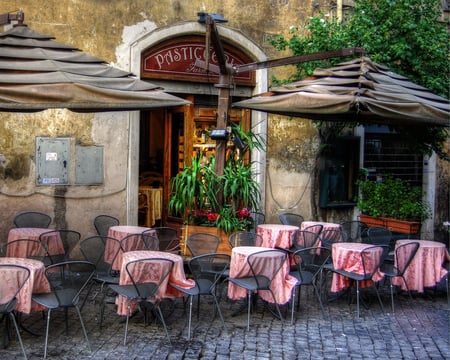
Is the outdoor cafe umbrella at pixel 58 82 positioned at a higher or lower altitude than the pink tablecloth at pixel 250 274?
higher

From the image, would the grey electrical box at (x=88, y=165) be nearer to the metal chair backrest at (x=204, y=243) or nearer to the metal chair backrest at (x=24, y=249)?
the metal chair backrest at (x=24, y=249)

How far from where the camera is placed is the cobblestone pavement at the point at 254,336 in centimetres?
677

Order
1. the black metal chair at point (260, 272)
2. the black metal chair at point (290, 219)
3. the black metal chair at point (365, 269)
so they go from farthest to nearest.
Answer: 1. the black metal chair at point (290, 219)
2. the black metal chair at point (365, 269)
3. the black metal chair at point (260, 272)

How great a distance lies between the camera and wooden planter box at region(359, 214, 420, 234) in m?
11.9

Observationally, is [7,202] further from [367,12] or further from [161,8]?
[367,12]

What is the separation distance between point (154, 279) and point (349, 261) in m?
2.72

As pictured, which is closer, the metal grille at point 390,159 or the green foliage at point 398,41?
the green foliage at point 398,41

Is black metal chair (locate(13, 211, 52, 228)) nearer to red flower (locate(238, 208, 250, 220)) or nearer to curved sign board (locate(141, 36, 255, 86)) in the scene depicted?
red flower (locate(238, 208, 250, 220))

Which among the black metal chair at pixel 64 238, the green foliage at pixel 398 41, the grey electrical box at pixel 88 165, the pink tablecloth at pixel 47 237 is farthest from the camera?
the green foliage at pixel 398 41

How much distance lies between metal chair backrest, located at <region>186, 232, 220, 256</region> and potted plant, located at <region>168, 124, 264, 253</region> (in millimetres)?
700

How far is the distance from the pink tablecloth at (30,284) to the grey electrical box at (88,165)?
3697 mm

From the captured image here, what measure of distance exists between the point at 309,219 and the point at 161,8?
450 centimetres

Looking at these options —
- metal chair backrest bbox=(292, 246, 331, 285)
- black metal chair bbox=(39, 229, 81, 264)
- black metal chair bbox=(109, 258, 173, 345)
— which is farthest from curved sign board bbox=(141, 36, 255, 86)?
black metal chair bbox=(109, 258, 173, 345)

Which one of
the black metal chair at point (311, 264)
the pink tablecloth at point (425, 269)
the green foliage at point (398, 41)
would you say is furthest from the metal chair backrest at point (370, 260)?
the green foliage at point (398, 41)
